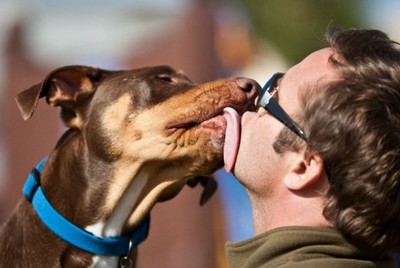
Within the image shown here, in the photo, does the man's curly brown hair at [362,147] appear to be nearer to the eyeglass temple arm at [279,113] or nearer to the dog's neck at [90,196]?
the eyeglass temple arm at [279,113]

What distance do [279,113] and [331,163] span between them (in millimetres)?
355

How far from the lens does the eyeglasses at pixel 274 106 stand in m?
4.03

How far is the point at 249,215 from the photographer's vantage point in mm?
11258

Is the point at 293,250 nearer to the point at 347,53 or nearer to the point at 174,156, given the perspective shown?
the point at 347,53

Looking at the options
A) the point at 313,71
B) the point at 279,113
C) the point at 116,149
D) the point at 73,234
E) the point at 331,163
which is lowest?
the point at 73,234

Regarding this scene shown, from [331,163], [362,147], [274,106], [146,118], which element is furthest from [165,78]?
[362,147]

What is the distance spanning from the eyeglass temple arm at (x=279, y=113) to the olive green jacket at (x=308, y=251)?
1.30 feet

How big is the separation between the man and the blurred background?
59 centimetres

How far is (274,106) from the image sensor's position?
4172 millimetres

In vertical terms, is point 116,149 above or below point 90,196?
above

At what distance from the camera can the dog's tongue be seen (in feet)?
14.4

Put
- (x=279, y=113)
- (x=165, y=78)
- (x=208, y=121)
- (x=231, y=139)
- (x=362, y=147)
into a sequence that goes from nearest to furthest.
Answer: (x=362, y=147), (x=279, y=113), (x=231, y=139), (x=208, y=121), (x=165, y=78)

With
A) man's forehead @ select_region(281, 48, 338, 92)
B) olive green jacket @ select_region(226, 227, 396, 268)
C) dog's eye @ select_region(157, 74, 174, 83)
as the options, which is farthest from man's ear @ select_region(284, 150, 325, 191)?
dog's eye @ select_region(157, 74, 174, 83)

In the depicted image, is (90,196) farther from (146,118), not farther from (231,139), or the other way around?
(231,139)
